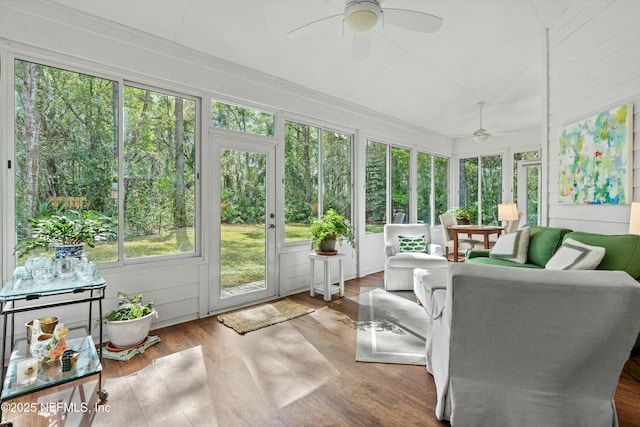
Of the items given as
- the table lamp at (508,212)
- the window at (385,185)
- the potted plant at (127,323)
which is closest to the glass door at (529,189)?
the table lamp at (508,212)

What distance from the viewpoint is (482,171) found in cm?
712

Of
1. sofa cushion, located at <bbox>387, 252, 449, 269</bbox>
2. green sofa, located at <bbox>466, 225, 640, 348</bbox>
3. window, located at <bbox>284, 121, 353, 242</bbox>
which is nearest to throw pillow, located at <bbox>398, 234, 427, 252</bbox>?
sofa cushion, located at <bbox>387, 252, 449, 269</bbox>

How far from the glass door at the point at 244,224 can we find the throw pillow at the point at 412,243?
1867mm

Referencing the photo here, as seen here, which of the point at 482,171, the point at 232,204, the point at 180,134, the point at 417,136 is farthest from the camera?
the point at 482,171

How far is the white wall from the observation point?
233 cm

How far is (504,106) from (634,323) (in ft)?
17.0

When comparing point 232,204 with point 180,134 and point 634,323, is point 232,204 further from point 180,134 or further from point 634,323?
point 634,323

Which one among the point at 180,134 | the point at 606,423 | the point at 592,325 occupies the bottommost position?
the point at 606,423

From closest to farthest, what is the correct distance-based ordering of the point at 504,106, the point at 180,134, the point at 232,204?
the point at 180,134, the point at 232,204, the point at 504,106

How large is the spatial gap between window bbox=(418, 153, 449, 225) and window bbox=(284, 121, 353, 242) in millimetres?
2262

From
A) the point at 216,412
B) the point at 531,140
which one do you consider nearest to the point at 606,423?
the point at 216,412

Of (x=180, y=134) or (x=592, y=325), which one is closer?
(x=592, y=325)

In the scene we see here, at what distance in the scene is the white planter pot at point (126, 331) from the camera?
98.0 inches

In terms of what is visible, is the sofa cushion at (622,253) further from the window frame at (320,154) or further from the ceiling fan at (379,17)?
the window frame at (320,154)
